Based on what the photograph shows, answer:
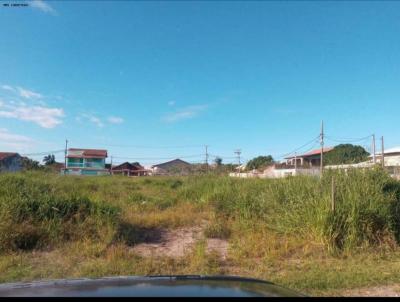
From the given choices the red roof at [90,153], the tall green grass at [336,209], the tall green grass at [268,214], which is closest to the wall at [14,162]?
the red roof at [90,153]

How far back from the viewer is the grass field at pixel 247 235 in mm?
6141

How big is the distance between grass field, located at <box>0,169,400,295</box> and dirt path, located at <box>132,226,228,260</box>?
0.56 feet

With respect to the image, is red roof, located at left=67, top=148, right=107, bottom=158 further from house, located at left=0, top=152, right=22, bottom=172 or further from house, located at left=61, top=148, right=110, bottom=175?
house, located at left=0, top=152, right=22, bottom=172

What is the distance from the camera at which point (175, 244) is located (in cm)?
848

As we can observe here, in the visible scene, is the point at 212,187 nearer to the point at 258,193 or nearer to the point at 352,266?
the point at 258,193

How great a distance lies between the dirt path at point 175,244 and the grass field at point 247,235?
171 mm

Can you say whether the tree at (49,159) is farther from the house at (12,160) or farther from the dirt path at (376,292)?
the dirt path at (376,292)

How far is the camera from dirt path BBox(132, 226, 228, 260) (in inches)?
299

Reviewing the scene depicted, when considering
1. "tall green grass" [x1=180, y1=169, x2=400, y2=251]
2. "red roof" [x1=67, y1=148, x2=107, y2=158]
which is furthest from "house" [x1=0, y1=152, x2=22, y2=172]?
"tall green grass" [x1=180, y1=169, x2=400, y2=251]

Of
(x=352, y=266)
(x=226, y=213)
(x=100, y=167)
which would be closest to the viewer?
(x=352, y=266)

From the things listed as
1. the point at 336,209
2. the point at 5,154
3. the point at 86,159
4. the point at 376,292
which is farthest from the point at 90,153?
the point at 376,292

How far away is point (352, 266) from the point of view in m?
6.54
